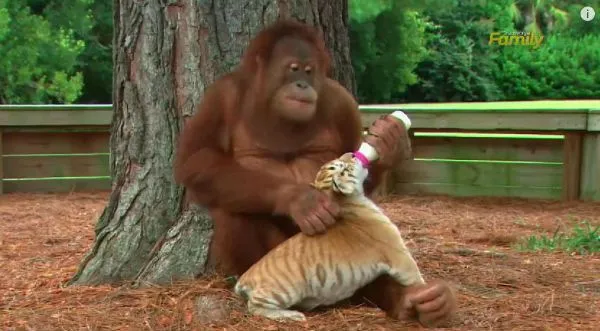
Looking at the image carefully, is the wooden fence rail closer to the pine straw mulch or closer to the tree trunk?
the pine straw mulch

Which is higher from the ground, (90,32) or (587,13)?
(587,13)

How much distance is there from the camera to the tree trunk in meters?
4.33

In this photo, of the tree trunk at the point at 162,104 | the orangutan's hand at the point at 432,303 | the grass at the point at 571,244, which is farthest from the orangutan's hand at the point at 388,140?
the grass at the point at 571,244

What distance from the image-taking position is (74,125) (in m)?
9.62

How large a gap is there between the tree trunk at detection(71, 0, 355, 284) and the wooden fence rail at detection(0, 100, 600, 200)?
193 inches

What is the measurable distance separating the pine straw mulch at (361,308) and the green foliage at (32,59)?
8.58 m

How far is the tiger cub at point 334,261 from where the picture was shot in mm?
3514

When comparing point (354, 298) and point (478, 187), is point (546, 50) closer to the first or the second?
point (478, 187)

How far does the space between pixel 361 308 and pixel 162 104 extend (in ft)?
5.08

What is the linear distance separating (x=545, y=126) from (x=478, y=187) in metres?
1.08

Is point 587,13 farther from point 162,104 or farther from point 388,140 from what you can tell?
point 388,140

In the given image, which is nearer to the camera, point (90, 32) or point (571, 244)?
point (571, 244)

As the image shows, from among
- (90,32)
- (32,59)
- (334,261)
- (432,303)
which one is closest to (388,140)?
(334,261)

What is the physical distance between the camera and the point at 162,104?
4.42 meters
